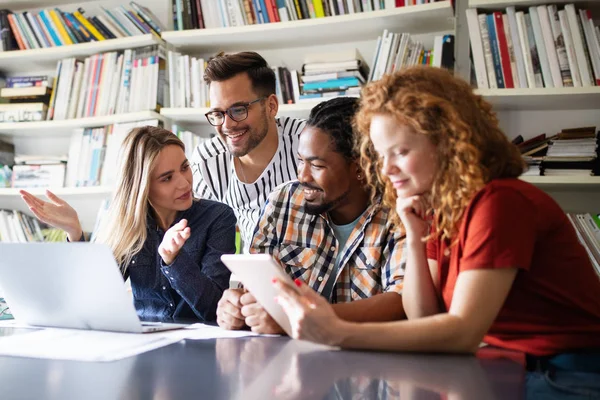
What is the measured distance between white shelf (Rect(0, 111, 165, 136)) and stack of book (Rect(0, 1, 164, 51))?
16.8 inches

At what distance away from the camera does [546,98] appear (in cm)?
249

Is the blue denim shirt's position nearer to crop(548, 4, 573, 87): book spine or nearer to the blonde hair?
the blonde hair

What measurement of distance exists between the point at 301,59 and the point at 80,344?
222 cm

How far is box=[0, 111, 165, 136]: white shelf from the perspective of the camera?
3.09 metres

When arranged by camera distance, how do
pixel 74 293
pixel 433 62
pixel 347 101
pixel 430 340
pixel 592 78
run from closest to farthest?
1. pixel 430 340
2. pixel 74 293
3. pixel 347 101
4. pixel 592 78
5. pixel 433 62

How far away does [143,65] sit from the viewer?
317 centimetres

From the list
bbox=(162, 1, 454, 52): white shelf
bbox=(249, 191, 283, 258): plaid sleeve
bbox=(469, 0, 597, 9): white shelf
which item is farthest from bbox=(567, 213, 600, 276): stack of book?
bbox=(249, 191, 283, 258): plaid sleeve

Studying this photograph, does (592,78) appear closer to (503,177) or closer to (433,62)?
(433,62)

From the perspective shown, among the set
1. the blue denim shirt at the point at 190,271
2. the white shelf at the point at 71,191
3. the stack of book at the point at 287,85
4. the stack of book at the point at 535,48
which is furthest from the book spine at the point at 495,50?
the white shelf at the point at 71,191

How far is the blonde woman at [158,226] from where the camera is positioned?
5.47 feet

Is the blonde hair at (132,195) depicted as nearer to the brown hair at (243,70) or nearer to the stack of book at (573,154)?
the brown hair at (243,70)

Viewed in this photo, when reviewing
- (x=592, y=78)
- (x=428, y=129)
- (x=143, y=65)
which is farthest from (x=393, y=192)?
(x=143, y=65)

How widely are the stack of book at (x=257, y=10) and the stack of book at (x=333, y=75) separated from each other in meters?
0.20

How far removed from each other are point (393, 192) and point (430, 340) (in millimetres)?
434
